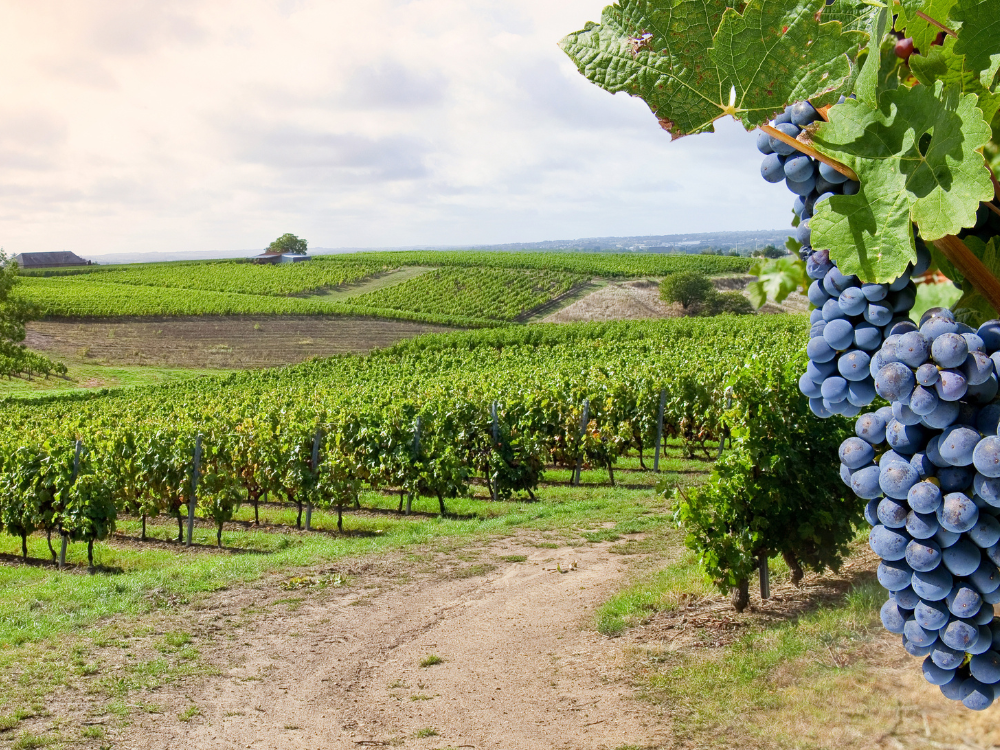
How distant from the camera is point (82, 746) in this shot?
5188 mm

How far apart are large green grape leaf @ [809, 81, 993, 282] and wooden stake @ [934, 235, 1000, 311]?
0.05 meters

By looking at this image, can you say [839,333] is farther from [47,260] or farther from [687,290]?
[47,260]

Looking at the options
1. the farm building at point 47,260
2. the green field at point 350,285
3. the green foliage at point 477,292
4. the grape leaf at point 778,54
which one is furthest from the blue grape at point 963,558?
the farm building at point 47,260

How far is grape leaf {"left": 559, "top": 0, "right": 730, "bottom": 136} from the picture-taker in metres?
1.06

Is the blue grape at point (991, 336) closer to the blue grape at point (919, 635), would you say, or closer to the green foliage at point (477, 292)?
the blue grape at point (919, 635)

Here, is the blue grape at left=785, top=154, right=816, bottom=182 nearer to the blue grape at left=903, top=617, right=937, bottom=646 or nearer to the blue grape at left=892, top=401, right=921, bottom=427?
the blue grape at left=892, top=401, right=921, bottom=427

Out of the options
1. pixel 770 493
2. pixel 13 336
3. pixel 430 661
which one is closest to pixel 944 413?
pixel 770 493

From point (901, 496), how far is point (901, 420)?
0.45 ft

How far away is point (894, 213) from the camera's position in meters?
0.97

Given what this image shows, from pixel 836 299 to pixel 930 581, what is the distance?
0.47 meters

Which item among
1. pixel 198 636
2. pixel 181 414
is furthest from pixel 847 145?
pixel 181 414

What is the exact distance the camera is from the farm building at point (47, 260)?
3504 inches

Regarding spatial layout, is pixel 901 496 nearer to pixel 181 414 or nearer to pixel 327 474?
pixel 327 474

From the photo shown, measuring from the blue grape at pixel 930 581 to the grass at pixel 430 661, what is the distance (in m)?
5.49
